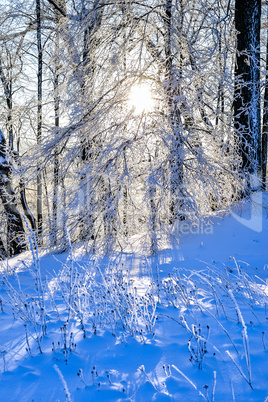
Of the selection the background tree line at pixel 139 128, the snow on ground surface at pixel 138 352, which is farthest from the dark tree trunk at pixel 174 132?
the snow on ground surface at pixel 138 352

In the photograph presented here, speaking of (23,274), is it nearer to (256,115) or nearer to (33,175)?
(33,175)

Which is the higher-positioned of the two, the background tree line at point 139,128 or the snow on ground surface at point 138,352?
the background tree line at point 139,128

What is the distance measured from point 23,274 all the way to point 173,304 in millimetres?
3669

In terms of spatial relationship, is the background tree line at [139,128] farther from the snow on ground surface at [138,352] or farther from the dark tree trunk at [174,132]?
the snow on ground surface at [138,352]

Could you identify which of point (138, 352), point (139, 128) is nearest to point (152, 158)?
point (139, 128)

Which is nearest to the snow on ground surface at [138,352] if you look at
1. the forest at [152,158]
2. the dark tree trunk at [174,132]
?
the forest at [152,158]

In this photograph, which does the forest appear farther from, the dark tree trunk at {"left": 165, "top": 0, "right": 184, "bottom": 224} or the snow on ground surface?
the snow on ground surface

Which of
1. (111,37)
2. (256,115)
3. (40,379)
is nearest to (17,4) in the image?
(111,37)

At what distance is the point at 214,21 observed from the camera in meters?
4.99

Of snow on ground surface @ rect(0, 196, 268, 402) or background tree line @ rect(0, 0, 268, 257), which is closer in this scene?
snow on ground surface @ rect(0, 196, 268, 402)

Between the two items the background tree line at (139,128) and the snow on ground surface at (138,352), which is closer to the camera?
the snow on ground surface at (138,352)

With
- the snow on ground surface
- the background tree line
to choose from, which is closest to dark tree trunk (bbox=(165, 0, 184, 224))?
the background tree line

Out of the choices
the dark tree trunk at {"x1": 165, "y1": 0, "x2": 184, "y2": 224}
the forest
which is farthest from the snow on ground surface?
the dark tree trunk at {"x1": 165, "y1": 0, "x2": 184, "y2": 224}

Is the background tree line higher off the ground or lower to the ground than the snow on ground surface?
higher
